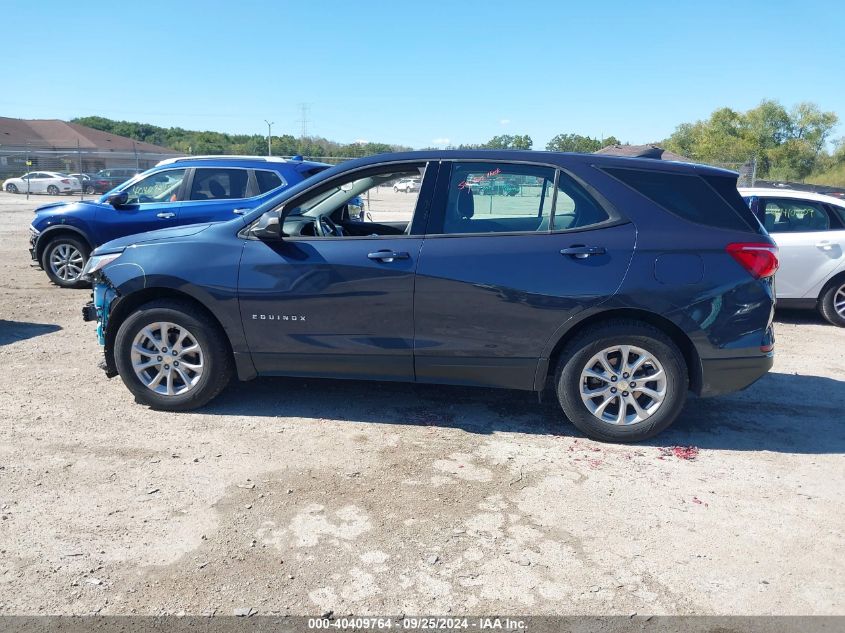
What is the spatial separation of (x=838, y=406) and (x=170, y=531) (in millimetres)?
5152

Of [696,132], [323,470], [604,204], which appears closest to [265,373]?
[323,470]

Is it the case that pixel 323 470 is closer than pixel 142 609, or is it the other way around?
pixel 142 609

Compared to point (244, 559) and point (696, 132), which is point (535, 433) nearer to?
point (244, 559)

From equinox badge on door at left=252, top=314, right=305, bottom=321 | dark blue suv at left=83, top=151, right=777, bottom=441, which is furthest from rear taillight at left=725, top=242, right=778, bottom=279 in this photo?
equinox badge on door at left=252, top=314, right=305, bottom=321

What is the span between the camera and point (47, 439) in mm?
4586

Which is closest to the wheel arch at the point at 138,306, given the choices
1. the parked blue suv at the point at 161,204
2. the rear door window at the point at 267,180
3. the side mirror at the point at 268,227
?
the side mirror at the point at 268,227

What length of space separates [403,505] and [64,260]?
27.3ft

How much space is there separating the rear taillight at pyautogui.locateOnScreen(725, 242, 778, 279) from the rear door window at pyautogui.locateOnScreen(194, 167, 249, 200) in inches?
268

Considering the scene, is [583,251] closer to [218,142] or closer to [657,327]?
[657,327]

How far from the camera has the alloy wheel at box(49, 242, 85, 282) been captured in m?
10.0

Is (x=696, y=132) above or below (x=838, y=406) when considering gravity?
above

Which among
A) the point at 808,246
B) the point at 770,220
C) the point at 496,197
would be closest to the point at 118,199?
the point at 496,197

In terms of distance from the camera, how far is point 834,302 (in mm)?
8562

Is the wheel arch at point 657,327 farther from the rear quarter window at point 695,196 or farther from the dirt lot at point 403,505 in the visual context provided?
the rear quarter window at point 695,196
